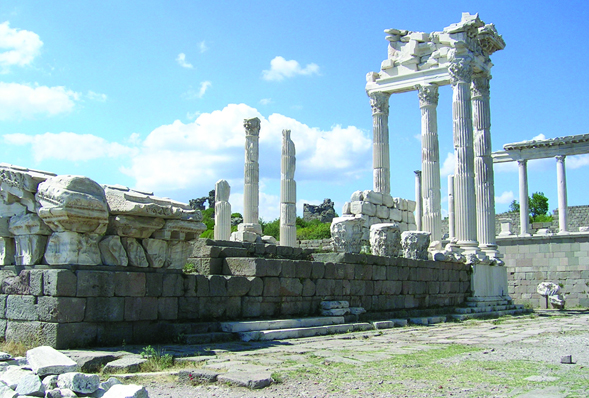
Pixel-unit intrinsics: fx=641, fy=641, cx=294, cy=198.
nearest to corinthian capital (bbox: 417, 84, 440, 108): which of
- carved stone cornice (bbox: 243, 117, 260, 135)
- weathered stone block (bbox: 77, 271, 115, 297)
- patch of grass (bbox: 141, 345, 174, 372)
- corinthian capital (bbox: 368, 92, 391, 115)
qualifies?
corinthian capital (bbox: 368, 92, 391, 115)

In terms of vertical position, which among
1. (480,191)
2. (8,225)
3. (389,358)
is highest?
(480,191)

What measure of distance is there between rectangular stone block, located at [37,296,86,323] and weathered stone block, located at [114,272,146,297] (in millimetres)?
602

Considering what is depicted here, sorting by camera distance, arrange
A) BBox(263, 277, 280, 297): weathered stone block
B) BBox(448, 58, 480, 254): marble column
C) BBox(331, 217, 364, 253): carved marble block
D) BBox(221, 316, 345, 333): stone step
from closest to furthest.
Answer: BBox(221, 316, 345, 333): stone step → BBox(263, 277, 280, 297): weathered stone block → BBox(331, 217, 364, 253): carved marble block → BBox(448, 58, 480, 254): marble column

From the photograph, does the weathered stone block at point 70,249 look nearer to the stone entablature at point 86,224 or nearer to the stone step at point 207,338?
the stone entablature at point 86,224

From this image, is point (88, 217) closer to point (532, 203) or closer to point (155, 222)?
point (155, 222)

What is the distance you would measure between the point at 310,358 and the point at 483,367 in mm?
2239

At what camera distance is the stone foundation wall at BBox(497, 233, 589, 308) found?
2911cm

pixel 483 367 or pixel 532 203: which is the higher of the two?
pixel 532 203

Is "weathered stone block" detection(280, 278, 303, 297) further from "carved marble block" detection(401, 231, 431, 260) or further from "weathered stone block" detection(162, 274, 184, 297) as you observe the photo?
"carved marble block" detection(401, 231, 431, 260)

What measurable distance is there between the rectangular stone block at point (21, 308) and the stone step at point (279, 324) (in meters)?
3.02

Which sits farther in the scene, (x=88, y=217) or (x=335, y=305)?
(x=335, y=305)

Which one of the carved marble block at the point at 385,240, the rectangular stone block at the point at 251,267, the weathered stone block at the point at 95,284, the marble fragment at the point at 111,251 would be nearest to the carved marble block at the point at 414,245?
the carved marble block at the point at 385,240

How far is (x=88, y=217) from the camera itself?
8.77 metres

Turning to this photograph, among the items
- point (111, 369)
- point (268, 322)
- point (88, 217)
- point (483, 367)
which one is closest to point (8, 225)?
point (88, 217)
